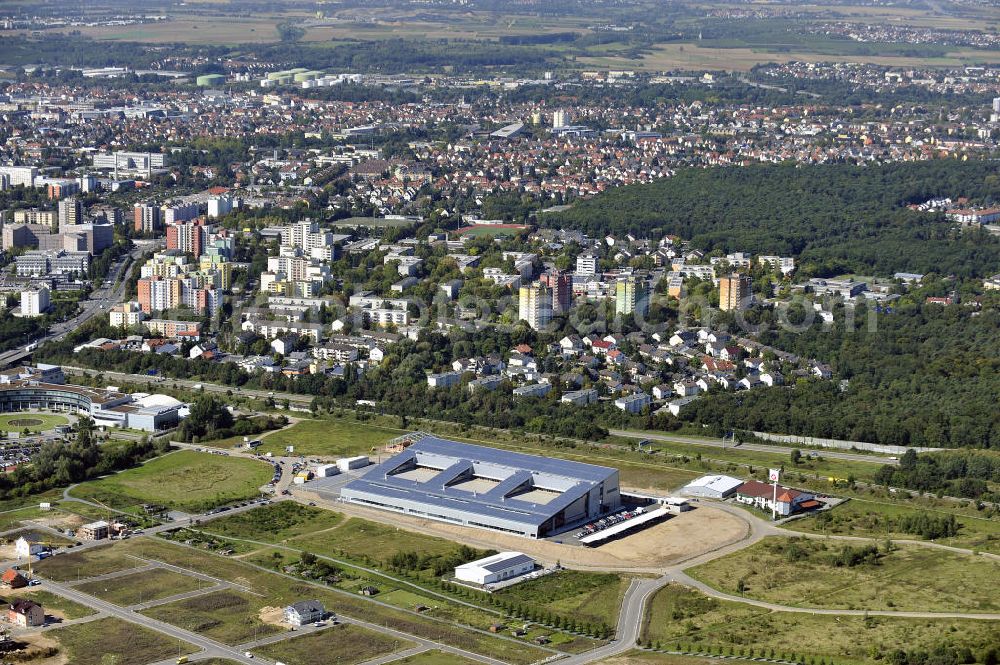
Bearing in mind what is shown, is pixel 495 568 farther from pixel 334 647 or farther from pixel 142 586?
pixel 142 586

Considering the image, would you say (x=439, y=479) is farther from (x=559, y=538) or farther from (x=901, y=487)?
(x=901, y=487)

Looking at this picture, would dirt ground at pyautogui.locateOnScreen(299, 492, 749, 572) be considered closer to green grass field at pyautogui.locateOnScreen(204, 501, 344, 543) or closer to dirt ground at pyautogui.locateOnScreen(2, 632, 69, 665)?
green grass field at pyautogui.locateOnScreen(204, 501, 344, 543)

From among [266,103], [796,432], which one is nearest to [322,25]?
[266,103]

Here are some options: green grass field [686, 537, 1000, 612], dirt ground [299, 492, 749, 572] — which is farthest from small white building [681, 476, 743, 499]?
green grass field [686, 537, 1000, 612]

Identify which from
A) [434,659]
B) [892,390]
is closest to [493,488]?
[434,659]

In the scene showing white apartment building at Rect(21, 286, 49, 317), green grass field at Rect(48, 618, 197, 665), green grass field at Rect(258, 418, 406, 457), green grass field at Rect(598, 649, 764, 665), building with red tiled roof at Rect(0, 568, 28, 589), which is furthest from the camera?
white apartment building at Rect(21, 286, 49, 317)
